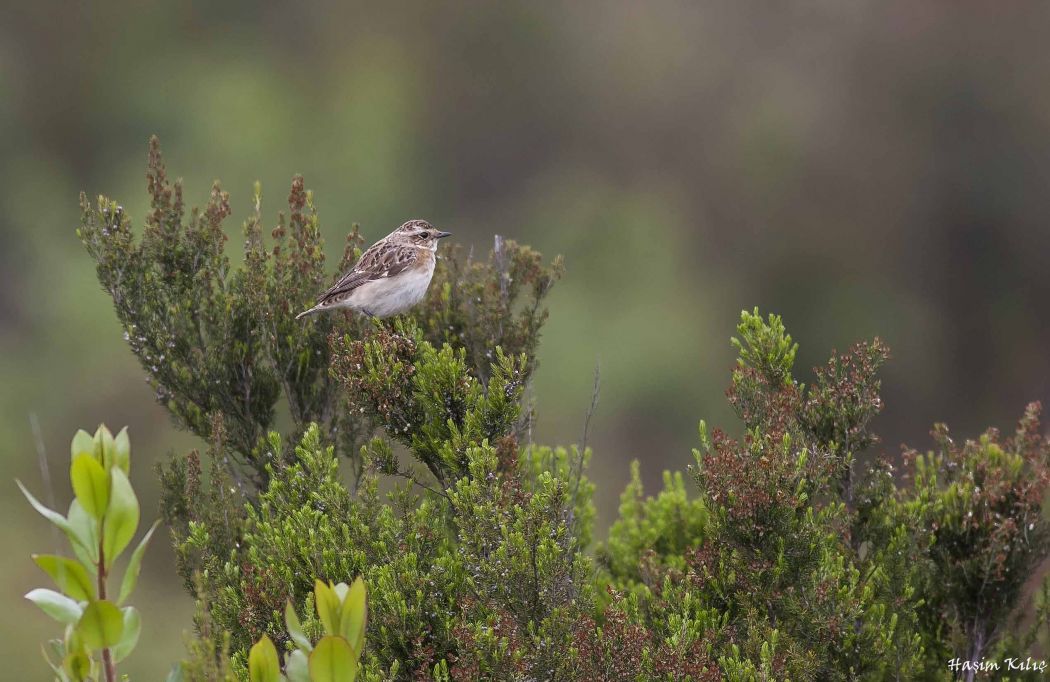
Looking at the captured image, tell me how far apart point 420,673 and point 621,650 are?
965mm

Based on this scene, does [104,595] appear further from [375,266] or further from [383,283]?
[375,266]

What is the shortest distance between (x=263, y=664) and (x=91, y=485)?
655mm

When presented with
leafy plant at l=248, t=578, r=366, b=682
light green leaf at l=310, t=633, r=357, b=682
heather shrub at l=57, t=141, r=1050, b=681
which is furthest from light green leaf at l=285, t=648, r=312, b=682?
heather shrub at l=57, t=141, r=1050, b=681

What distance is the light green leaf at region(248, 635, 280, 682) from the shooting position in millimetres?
3092

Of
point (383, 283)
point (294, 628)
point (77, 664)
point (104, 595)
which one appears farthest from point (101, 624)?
point (383, 283)

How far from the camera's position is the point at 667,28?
32.0 metres

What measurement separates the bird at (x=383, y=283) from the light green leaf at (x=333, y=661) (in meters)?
5.07

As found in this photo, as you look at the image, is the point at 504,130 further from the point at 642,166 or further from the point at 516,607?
the point at 516,607

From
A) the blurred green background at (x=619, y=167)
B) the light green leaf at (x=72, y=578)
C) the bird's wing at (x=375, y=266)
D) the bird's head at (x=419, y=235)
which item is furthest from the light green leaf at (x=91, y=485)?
the blurred green background at (x=619, y=167)

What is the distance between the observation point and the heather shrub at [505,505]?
6.11 m

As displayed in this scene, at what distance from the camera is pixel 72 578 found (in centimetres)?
290

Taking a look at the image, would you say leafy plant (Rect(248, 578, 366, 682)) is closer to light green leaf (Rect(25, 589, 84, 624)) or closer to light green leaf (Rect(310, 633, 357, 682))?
light green leaf (Rect(310, 633, 357, 682))

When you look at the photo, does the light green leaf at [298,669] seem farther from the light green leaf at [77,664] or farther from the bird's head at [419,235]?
the bird's head at [419,235]

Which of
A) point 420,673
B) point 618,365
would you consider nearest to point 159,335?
point 420,673
